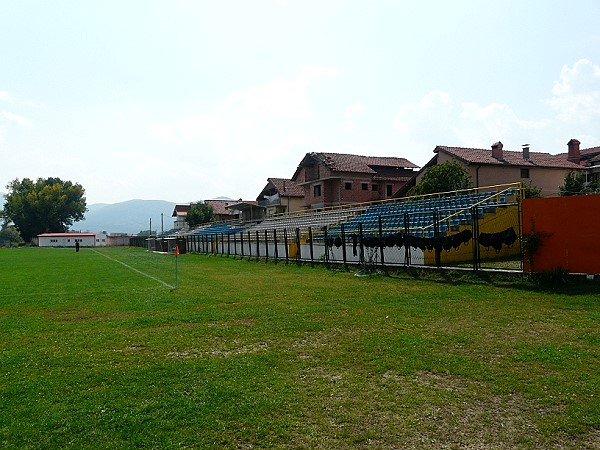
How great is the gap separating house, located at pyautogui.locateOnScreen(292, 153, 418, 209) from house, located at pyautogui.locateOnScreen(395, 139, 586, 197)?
6539 millimetres

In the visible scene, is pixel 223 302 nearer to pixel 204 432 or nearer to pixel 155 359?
pixel 155 359

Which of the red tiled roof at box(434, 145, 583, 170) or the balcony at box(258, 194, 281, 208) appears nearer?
the red tiled roof at box(434, 145, 583, 170)

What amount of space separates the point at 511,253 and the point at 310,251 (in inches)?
405

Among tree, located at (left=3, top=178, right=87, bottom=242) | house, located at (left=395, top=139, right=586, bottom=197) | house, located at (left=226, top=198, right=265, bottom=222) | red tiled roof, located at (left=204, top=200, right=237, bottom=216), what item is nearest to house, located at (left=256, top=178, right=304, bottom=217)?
house, located at (left=226, top=198, right=265, bottom=222)

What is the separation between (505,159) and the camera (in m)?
44.6

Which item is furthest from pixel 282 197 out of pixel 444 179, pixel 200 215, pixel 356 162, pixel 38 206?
pixel 38 206

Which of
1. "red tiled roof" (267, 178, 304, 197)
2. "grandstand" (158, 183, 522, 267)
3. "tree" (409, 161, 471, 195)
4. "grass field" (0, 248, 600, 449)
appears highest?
"red tiled roof" (267, 178, 304, 197)

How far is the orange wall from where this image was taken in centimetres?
1237

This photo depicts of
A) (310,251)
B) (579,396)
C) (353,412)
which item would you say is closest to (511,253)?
(310,251)

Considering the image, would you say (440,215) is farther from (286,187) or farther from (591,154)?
(286,187)

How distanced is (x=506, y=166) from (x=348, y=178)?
53.4ft

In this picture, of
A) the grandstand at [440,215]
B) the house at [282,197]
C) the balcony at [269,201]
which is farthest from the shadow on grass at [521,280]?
the balcony at [269,201]

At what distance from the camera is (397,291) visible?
13.3 m

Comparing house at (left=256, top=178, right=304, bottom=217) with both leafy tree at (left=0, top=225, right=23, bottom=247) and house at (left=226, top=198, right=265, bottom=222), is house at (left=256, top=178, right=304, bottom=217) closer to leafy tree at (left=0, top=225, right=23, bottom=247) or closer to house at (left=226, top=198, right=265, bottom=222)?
house at (left=226, top=198, right=265, bottom=222)
